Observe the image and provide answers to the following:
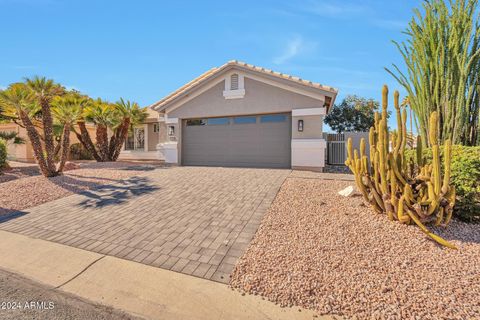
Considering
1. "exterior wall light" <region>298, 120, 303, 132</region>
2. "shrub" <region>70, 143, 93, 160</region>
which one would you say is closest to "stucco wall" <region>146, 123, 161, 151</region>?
"shrub" <region>70, 143, 93, 160</region>

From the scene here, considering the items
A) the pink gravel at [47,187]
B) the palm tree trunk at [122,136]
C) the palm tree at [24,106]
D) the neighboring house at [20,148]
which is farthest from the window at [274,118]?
the neighboring house at [20,148]

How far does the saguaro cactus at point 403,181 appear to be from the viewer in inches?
149

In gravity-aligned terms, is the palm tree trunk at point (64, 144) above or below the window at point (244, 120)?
below

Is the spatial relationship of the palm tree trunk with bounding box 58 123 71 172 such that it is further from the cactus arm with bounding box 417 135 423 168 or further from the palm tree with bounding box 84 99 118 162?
the cactus arm with bounding box 417 135 423 168

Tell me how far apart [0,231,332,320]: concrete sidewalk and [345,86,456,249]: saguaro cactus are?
9.32 ft

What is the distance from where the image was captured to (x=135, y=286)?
3.12m

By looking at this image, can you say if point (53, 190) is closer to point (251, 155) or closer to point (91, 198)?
point (91, 198)

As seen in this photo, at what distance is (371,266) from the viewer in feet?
10.5

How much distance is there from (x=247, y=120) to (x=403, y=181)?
26.6 ft

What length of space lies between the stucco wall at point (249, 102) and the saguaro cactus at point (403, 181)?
19.7 feet

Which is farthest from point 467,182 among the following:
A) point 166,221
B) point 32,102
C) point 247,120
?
point 32,102

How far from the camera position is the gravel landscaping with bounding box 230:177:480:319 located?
260 cm

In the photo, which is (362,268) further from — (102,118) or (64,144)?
(102,118)

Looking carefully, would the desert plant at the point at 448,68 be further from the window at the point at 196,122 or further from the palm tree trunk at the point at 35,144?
the palm tree trunk at the point at 35,144
